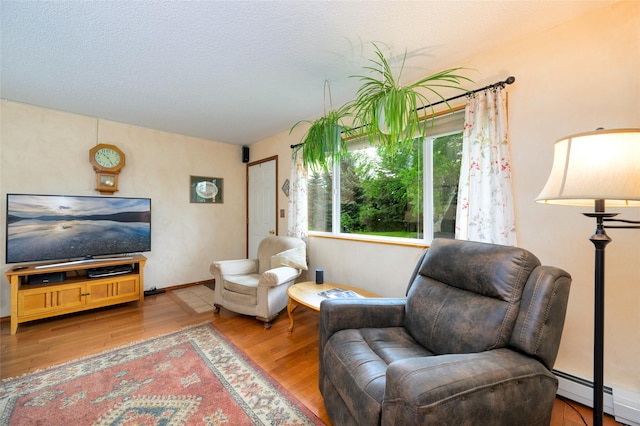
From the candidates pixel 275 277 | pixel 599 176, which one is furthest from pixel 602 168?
pixel 275 277

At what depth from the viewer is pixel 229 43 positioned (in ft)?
5.87

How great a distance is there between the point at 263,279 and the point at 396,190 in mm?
1548

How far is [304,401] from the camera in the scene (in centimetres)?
157

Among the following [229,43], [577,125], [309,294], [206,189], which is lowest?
[309,294]

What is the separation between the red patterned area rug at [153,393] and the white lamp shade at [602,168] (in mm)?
1620

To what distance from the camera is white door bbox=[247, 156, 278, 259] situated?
12.8 ft

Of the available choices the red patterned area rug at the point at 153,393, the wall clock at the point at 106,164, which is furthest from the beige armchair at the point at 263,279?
the wall clock at the point at 106,164

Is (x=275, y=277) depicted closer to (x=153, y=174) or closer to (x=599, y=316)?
(x=599, y=316)

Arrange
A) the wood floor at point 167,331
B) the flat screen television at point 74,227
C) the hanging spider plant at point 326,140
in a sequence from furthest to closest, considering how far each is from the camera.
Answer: the flat screen television at point 74,227 < the hanging spider plant at point 326,140 < the wood floor at point 167,331

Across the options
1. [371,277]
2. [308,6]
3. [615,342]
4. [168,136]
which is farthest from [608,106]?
[168,136]

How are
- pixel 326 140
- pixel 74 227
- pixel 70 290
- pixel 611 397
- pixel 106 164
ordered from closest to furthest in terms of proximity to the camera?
1. pixel 611 397
2. pixel 326 140
3. pixel 70 290
4. pixel 74 227
5. pixel 106 164

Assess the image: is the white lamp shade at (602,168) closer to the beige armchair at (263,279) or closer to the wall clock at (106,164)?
the beige armchair at (263,279)

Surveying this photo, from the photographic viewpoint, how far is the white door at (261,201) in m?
3.91

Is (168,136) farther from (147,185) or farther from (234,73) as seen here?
(234,73)
